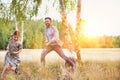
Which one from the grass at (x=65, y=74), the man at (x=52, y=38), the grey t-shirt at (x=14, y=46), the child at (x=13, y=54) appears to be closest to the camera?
the grass at (x=65, y=74)

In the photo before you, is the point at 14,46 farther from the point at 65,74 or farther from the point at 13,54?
the point at 65,74

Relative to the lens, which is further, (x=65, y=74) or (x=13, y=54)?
(x=13, y=54)

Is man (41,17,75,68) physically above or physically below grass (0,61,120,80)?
above

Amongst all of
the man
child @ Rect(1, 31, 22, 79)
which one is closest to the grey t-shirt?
child @ Rect(1, 31, 22, 79)

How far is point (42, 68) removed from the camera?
1584cm

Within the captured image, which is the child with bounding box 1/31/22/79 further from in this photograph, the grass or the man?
the man

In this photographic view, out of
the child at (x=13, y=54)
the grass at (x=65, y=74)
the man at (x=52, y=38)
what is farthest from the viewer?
the man at (x=52, y=38)

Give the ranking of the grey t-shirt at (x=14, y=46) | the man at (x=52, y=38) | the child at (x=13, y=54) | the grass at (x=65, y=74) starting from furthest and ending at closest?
1. the man at (x=52, y=38)
2. the grey t-shirt at (x=14, y=46)
3. the child at (x=13, y=54)
4. the grass at (x=65, y=74)

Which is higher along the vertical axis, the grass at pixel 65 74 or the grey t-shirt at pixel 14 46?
the grey t-shirt at pixel 14 46

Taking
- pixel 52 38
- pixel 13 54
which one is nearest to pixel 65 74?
pixel 13 54

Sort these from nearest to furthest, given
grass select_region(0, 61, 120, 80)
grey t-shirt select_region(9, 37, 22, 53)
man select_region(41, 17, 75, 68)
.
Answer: grass select_region(0, 61, 120, 80) → grey t-shirt select_region(9, 37, 22, 53) → man select_region(41, 17, 75, 68)

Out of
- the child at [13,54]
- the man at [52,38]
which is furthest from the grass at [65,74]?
the man at [52,38]

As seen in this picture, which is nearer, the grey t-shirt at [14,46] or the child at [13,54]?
the child at [13,54]

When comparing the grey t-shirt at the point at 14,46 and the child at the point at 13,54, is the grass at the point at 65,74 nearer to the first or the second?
the child at the point at 13,54
